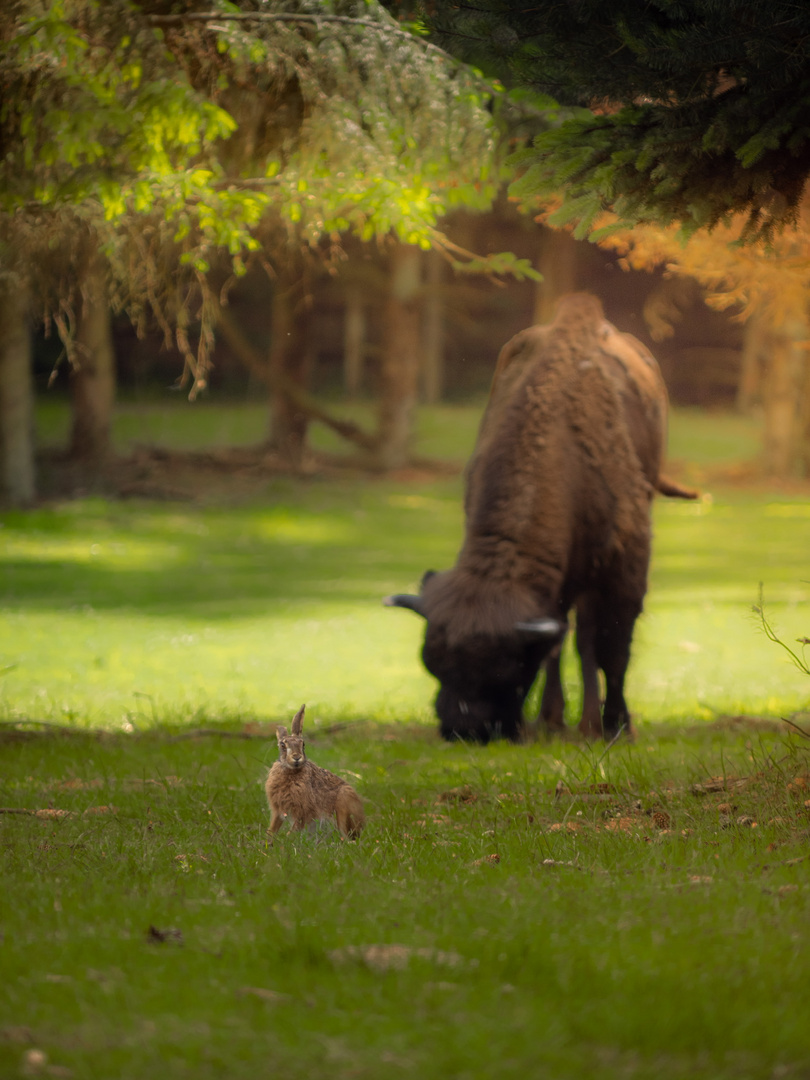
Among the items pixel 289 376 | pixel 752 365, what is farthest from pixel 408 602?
pixel 752 365

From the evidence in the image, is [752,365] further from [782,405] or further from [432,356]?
[432,356]

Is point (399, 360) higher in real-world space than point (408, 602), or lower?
higher

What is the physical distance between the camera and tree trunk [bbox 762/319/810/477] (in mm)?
29875

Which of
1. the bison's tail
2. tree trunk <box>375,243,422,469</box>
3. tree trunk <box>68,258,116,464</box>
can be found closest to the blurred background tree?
the bison's tail

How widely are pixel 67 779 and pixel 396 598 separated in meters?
2.64

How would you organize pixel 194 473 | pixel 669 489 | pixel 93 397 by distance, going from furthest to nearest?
pixel 194 473
pixel 93 397
pixel 669 489

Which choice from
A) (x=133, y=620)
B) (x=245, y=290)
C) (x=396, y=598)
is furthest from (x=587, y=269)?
(x=396, y=598)

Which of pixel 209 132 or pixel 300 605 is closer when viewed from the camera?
pixel 209 132

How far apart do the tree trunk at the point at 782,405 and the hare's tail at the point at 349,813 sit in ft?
85.0

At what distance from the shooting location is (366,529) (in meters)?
23.3

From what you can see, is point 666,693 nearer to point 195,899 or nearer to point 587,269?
point 195,899

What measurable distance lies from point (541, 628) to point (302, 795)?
271 centimetres

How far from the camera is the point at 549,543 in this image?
838cm

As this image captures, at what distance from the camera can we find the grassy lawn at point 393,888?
10.6ft
